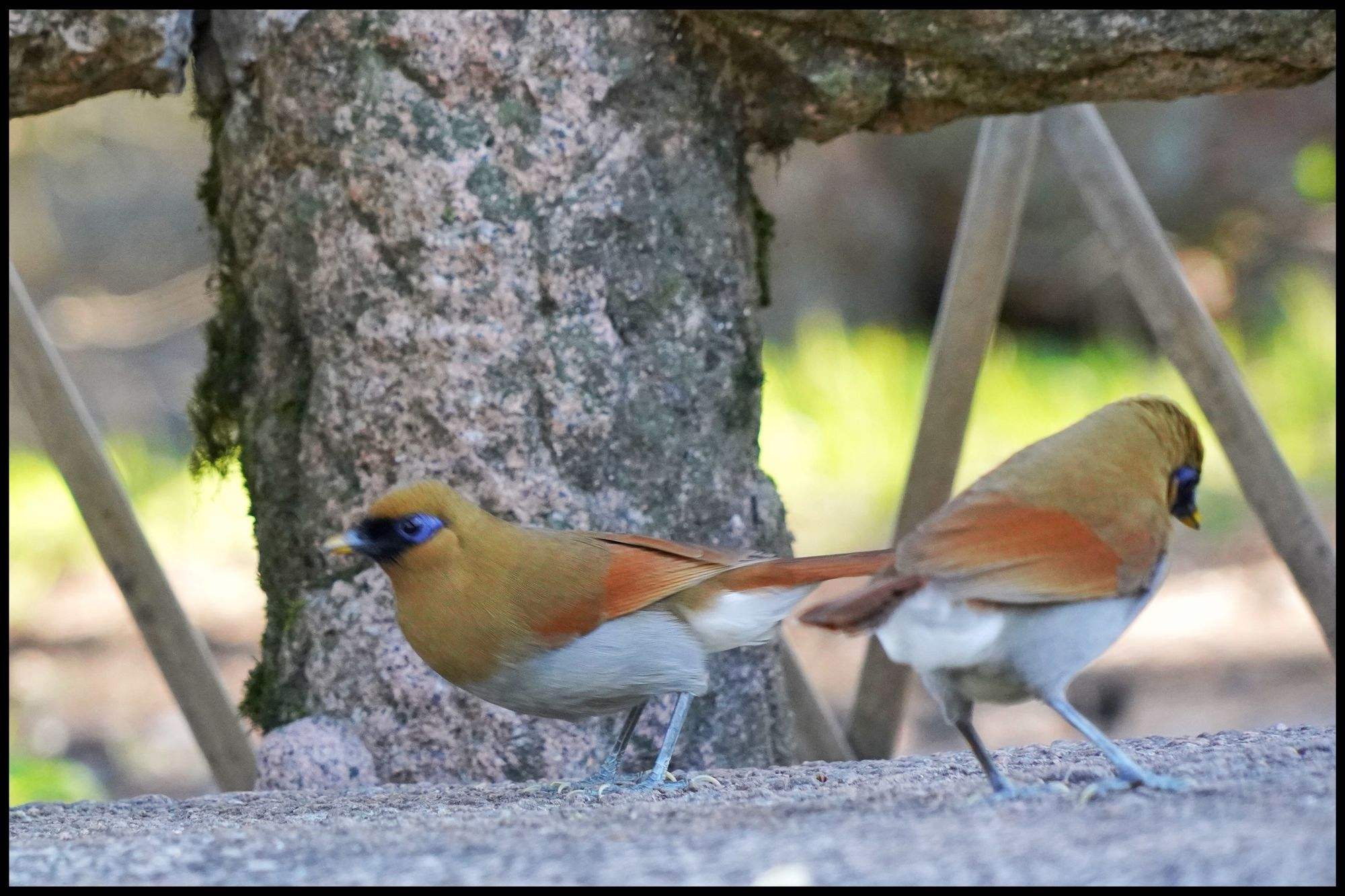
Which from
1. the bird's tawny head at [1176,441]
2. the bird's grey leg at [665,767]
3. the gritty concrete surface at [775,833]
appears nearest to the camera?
the gritty concrete surface at [775,833]

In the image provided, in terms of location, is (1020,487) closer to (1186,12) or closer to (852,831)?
(852,831)

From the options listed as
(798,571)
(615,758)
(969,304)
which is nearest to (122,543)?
(615,758)

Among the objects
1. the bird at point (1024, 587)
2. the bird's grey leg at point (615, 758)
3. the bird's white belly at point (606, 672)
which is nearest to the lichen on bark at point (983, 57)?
the bird at point (1024, 587)

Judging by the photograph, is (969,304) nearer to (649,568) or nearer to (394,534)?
(649,568)

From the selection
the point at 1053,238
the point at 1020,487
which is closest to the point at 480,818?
the point at 1020,487

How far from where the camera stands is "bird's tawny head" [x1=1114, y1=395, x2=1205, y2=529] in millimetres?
2965

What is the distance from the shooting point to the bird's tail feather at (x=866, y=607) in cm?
255

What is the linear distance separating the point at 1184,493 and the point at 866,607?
2.75ft

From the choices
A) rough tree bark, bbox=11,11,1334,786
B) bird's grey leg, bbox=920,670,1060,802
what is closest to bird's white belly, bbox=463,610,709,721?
rough tree bark, bbox=11,11,1334,786

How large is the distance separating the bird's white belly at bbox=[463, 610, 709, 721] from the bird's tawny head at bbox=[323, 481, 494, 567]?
10.8 inches

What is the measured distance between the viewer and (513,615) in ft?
10.4

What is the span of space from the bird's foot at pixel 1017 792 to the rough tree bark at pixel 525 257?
1213 millimetres

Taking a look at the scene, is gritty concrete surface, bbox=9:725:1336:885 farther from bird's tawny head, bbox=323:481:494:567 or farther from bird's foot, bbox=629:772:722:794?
bird's tawny head, bbox=323:481:494:567

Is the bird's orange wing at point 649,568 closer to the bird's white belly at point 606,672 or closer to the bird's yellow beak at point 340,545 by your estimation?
the bird's white belly at point 606,672
